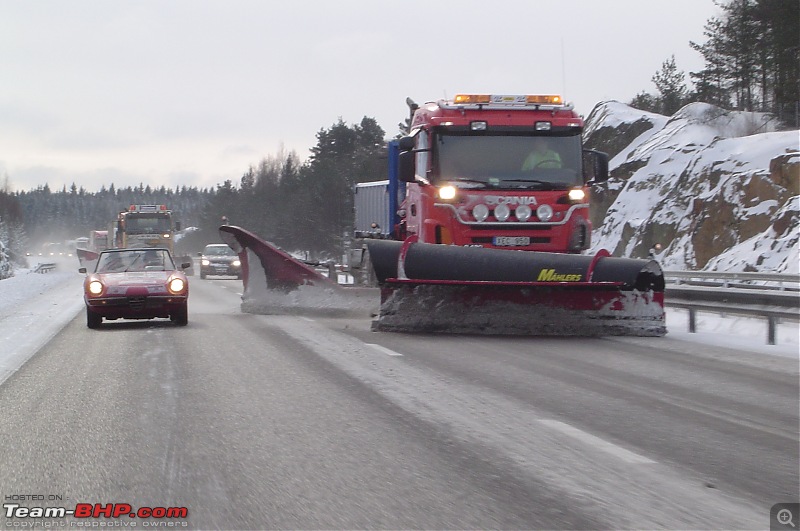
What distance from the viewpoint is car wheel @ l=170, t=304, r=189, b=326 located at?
1420cm

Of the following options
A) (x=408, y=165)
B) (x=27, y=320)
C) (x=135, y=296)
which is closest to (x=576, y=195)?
(x=408, y=165)

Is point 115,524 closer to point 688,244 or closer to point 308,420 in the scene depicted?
point 308,420

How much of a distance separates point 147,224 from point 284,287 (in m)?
23.4

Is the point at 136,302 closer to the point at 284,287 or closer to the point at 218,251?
the point at 284,287

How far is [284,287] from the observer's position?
53.4 feet

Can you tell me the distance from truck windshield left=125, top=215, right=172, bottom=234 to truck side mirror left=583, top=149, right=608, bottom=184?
2750cm

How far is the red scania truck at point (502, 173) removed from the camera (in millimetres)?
12758

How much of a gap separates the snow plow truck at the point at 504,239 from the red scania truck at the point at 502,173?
0.5 inches

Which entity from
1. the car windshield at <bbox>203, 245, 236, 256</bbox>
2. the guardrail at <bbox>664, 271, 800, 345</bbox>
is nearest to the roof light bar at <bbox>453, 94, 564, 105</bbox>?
the guardrail at <bbox>664, 271, 800, 345</bbox>

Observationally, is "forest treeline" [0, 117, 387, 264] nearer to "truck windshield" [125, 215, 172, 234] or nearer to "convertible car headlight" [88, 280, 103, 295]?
"truck windshield" [125, 215, 172, 234]

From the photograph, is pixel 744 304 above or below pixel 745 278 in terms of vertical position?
above

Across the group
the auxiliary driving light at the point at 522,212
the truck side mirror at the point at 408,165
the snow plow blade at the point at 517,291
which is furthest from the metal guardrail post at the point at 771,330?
the truck side mirror at the point at 408,165

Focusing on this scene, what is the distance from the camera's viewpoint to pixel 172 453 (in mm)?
5363

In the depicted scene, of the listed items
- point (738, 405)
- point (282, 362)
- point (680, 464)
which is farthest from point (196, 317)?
point (680, 464)
